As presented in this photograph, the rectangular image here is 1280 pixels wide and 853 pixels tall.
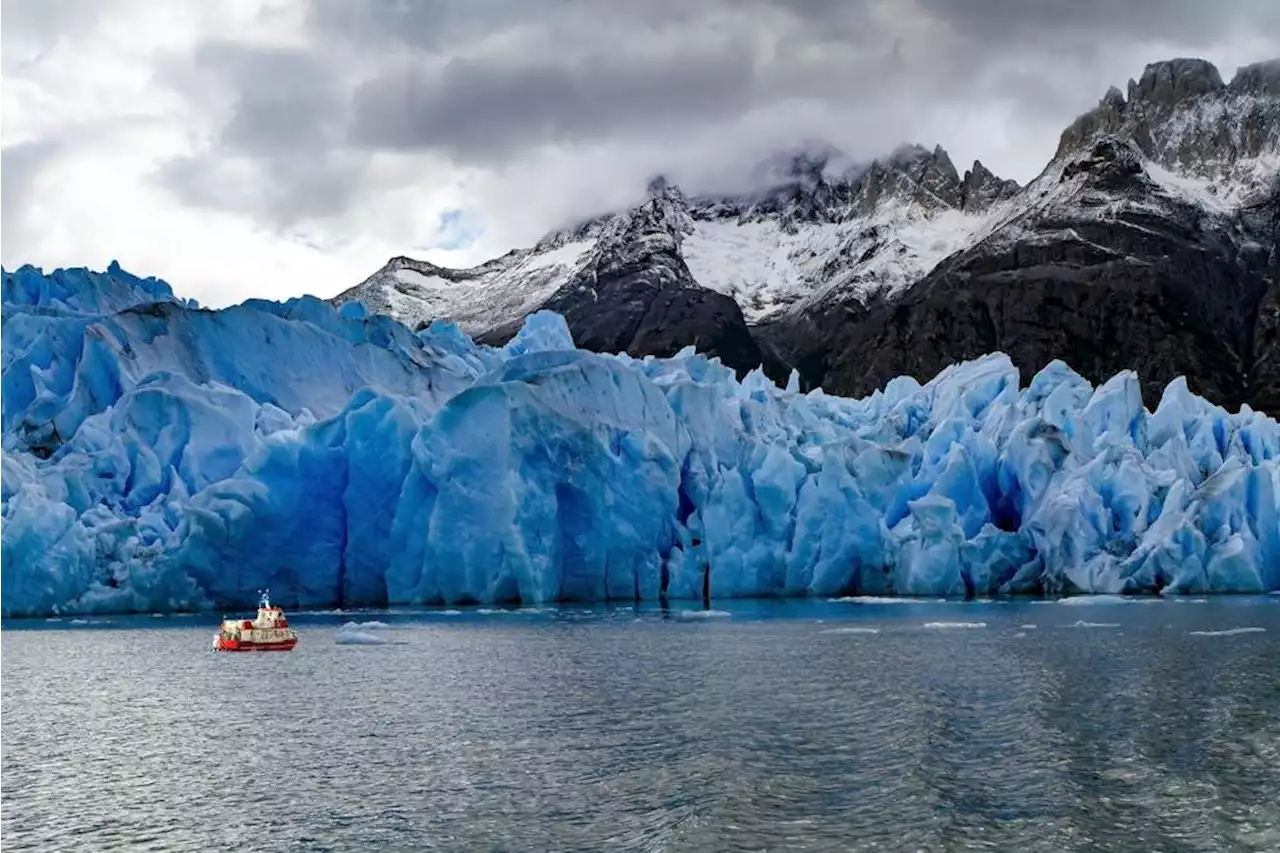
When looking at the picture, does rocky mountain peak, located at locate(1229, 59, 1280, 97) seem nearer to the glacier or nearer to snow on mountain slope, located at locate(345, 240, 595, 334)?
snow on mountain slope, located at locate(345, 240, 595, 334)

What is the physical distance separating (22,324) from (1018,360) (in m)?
74.1

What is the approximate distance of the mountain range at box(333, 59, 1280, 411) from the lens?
100 m

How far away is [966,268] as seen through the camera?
361 feet

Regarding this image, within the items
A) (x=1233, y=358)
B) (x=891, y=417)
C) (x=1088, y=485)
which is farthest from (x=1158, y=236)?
(x=1088, y=485)

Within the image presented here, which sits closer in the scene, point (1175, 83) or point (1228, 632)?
point (1228, 632)

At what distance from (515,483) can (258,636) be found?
34.1ft

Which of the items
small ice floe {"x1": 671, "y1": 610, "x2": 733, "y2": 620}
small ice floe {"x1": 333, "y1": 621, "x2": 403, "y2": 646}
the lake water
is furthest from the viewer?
small ice floe {"x1": 671, "y1": 610, "x2": 733, "y2": 620}

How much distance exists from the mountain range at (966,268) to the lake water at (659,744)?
74433 mm

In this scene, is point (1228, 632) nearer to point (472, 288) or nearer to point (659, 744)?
point (659, 744)

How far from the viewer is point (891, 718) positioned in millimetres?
18000

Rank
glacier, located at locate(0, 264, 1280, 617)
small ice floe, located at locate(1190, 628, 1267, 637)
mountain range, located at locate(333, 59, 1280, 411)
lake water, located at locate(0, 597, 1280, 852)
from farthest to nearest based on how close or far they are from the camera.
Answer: mountain range, located at locate(333, 59, 1280, 411)
glacier, located at locate(0, 264, 1280, 617)
small ice floe, located at locate(1190, 628, 1267, 637)
lake water, located at locate(0, 597, 1280, 852)

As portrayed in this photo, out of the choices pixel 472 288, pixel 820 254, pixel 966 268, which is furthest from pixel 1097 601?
pixel 472 288

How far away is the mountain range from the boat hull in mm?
76540

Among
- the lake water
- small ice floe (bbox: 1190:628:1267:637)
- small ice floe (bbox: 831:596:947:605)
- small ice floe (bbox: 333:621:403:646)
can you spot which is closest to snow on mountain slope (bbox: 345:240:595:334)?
small ice floe (bbox: 831:596:947:605)
